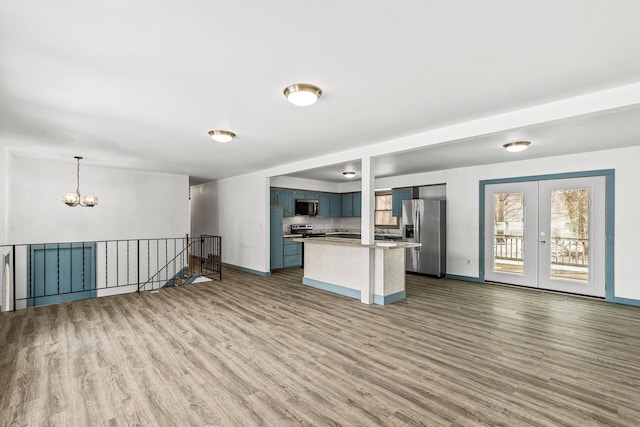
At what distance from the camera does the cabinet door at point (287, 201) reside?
832 centimetres

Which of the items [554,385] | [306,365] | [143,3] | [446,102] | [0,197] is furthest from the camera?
[0,197]

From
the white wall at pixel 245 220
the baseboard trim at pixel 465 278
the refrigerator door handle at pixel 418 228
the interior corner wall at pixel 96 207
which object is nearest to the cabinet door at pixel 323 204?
the white wall at pixel 245 220

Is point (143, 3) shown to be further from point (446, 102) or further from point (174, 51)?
point (446, 102)

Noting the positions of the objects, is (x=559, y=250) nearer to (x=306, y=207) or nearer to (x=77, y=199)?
(x=306, y=207)

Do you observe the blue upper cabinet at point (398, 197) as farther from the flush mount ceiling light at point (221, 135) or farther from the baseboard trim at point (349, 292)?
the flush mount ceiling light at point (221, 135)

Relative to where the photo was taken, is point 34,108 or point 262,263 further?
point 262,263

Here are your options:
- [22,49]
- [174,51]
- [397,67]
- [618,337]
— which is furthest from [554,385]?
[22,49]

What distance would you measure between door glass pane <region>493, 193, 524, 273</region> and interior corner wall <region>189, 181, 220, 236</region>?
7471 mm

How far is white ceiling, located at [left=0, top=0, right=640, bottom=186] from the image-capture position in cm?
172

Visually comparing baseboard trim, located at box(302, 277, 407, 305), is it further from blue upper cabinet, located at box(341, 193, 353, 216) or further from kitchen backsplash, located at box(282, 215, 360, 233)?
blue upper cabinet, located at box(341, 193, 353, 216)

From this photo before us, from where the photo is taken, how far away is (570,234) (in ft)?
17.6

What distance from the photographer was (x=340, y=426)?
1962 mm

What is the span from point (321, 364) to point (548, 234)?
5215mm

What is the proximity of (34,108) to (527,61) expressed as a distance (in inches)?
185
